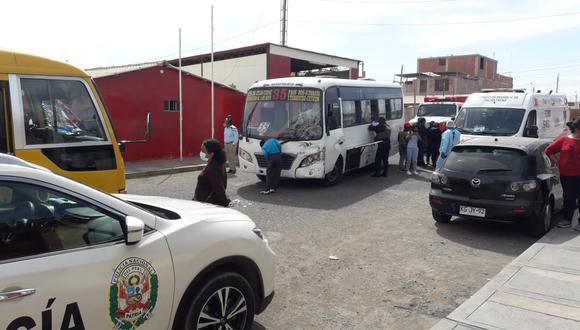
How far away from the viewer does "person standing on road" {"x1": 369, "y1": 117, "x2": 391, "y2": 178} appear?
43.8 feet

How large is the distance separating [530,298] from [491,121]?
926 cm

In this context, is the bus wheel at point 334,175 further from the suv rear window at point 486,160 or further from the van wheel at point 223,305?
the van wheel at point 223,305

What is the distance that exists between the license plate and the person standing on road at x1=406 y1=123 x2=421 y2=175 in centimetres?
662

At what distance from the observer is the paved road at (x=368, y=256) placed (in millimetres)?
4680

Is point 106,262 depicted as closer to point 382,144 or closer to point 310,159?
point 310,159

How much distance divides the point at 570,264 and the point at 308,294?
3281mm

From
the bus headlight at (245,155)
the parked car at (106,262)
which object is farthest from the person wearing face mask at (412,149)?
the parked car at (106,262)

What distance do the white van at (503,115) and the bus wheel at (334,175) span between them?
3469mm

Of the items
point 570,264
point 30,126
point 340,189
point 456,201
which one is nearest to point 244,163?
point 340,189

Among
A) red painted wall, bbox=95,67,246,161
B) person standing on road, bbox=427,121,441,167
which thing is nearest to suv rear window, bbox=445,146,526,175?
person standing on road, bbox=427,121,441,167

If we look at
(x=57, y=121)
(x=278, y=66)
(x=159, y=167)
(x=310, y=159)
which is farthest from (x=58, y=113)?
(x=278, y=66)

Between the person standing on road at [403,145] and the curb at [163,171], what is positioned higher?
the person standing on road at [403,145]

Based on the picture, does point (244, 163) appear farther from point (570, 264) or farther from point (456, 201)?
point (570, 264)

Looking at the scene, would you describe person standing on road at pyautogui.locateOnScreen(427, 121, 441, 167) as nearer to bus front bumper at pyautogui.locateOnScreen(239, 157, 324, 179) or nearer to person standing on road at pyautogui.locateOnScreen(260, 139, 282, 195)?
bus front bumper at pyautogui.locateOnScreen(239, 157, 324, 179)
